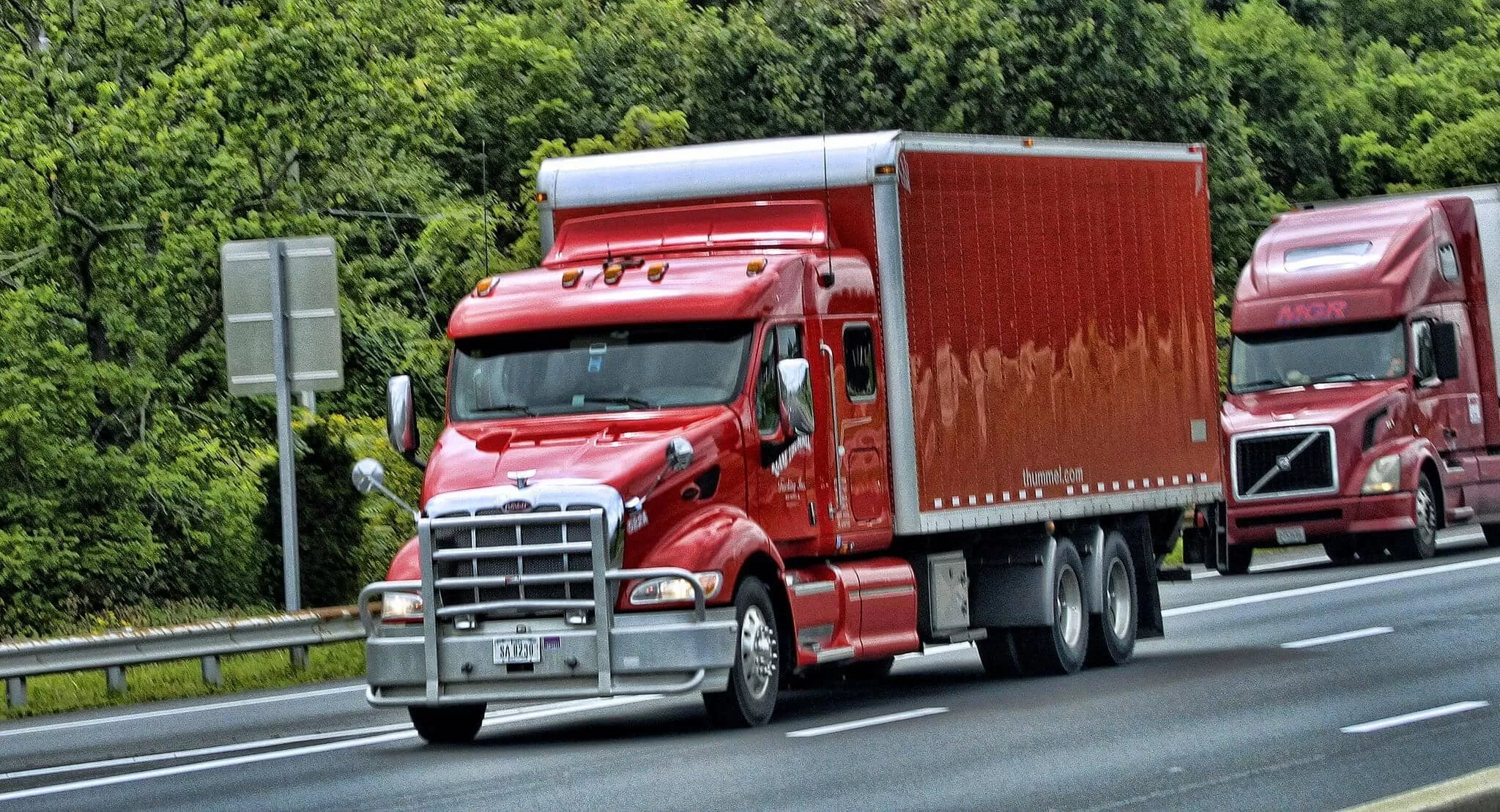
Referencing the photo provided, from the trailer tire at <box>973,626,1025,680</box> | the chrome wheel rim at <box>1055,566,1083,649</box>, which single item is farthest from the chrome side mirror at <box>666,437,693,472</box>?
the chrome wheel rim at <box>1055,566,1083,649</box>

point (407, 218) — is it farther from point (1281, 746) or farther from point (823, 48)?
point (1281, 746)

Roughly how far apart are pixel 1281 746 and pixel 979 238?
17.9ft

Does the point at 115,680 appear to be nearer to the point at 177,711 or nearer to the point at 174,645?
the point at 174,645

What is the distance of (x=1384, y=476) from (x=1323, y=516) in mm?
826

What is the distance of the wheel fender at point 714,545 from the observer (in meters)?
14.7

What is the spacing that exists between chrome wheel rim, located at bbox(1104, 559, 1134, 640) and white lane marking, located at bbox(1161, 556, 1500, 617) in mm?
4486

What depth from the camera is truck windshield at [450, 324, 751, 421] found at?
51.3 feet

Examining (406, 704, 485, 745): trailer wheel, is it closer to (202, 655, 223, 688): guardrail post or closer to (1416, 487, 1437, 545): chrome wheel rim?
(202, 655, 223, 688): guardrail post

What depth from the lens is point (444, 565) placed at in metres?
14.9

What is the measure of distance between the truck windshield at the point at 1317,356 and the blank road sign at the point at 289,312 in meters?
13.4

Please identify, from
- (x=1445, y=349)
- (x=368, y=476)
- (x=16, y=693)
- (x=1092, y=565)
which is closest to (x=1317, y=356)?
(x=1445, y=349)

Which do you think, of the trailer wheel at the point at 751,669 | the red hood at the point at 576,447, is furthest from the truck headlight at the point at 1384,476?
the red hood at the point at 576,447

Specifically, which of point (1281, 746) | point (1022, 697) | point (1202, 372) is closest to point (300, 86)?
point (1202, 372)

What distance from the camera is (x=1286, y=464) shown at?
30219 millimetres
